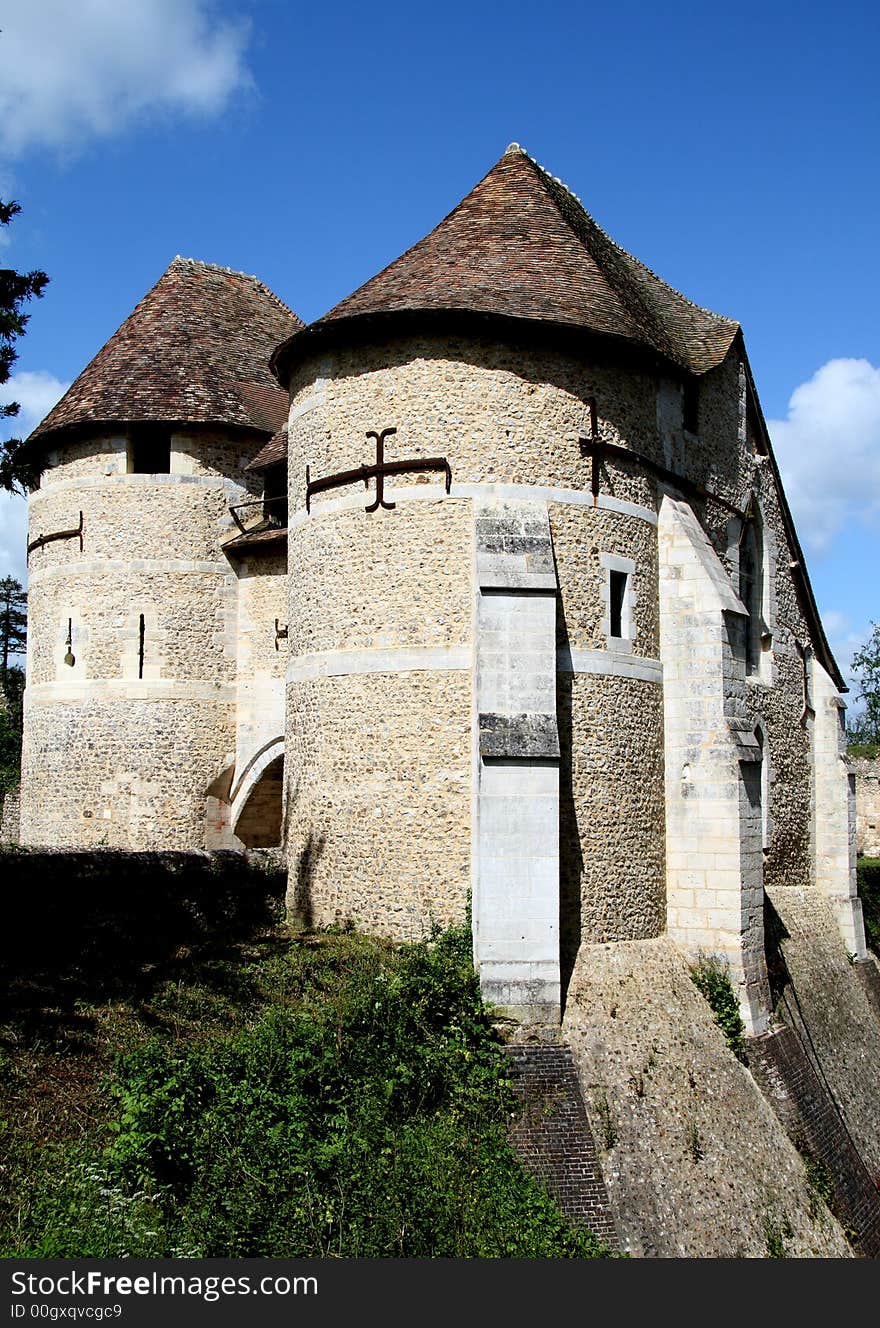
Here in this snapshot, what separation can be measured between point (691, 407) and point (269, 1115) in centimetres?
1077

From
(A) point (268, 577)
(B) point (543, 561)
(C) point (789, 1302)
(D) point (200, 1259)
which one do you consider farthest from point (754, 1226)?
(A) point (268, 577)

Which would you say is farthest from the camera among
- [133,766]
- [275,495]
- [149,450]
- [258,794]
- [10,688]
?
[10,688]

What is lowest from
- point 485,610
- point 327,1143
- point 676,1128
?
point 676,1128

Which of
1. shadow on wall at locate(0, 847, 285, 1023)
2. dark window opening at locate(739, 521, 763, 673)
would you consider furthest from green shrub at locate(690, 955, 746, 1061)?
dark window opening at locate(739, 521, 763, 673)

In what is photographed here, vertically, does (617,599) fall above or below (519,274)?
below

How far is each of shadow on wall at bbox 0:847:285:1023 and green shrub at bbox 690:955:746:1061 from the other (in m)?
5.05

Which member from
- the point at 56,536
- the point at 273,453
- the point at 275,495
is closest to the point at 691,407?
the point at 273,453

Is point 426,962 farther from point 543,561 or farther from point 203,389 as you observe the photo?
point 203,389

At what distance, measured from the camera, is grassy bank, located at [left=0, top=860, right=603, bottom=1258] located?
28.8ft

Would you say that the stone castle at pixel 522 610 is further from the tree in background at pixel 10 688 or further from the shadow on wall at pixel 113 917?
the tree in background at pixel 10 688

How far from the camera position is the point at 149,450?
20.0m

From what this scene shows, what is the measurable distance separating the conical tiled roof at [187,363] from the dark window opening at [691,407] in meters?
7.10

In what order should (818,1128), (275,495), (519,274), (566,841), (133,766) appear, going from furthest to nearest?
1. (275,495)
2. (133,766)
3. (519,274)
4. (818,1128)
5. (566,841)

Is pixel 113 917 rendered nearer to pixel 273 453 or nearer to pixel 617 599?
pixel 617 599
